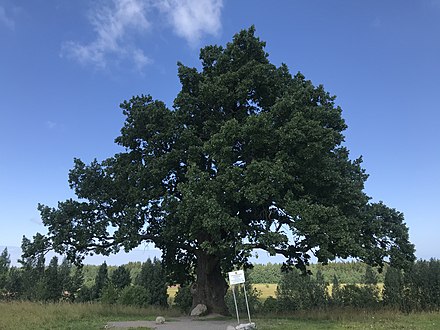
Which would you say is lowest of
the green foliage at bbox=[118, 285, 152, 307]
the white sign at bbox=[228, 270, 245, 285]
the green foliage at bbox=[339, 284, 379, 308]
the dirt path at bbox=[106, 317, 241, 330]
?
the green foliage at bbox=[339, 284, 379, 308]

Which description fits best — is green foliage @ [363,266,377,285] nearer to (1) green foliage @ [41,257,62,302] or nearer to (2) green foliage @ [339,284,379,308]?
(2) green foliage @ [339,284,379,308]

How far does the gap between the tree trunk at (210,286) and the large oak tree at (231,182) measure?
68 millimetres

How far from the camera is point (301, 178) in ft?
63.3

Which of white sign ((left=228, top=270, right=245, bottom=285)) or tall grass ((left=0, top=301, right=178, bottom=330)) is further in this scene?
tall grass ((left=0, top=301, right=178, bottom=330))

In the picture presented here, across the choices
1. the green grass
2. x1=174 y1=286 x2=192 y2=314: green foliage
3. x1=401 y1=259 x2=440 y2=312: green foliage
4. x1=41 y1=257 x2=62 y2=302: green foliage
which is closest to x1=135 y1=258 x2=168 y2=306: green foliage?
x1=174 y1=286 x2=192 y2=314: green foliage

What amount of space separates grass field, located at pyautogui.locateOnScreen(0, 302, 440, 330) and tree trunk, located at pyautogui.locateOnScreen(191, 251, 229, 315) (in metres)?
3.13

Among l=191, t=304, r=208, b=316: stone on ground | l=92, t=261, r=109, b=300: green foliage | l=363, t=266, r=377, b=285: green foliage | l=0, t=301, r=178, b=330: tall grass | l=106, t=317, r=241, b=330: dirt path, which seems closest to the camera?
l=106, t=317, r=241, b=330: dirt path

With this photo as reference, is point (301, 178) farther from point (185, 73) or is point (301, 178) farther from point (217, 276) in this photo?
point (185, 73)

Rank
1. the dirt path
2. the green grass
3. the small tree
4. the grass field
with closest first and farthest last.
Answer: the grass field → the dirt path → the green grass → the small tree

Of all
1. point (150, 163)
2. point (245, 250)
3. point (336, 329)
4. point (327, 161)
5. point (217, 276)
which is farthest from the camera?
point (217, 276)

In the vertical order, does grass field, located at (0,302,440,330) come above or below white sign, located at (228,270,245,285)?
below

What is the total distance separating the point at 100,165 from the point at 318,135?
45.4 feet

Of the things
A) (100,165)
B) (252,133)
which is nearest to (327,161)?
(252,133)

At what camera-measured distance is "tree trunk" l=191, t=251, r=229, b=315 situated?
73.2 ft
